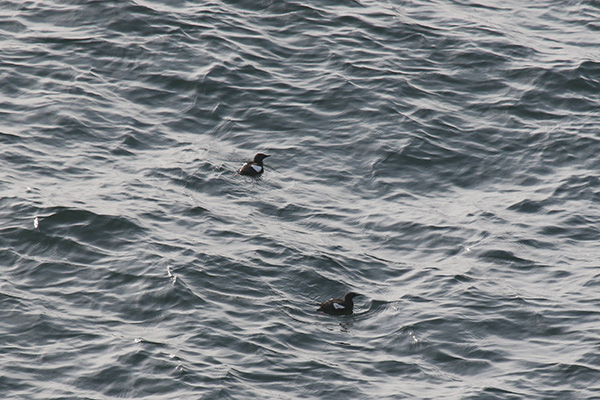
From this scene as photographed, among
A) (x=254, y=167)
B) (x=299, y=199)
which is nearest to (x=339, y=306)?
(x=299, y=199)

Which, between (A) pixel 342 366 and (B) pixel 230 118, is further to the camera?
(B) pixel 230 118

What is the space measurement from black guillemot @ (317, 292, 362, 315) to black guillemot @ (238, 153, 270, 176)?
13.5 feet

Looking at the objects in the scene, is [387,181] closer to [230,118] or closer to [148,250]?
[230,118]

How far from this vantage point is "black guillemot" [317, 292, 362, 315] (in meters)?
17.0

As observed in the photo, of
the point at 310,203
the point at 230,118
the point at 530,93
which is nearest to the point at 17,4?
the point at 230,118

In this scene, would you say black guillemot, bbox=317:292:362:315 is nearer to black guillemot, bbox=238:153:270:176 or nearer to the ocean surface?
the ocean surface

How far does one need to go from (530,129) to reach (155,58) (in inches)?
340

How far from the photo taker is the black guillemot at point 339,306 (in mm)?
16984

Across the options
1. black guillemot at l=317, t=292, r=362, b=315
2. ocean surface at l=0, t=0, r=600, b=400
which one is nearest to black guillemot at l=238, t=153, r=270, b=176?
ocean surface at l=0, t=0, r=600, b=400

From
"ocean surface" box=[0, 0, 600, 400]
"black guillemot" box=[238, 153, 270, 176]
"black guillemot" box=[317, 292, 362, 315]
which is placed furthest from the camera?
"black guillemot" box=[238, 153, 270, 176]

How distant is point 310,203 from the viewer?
2019cm

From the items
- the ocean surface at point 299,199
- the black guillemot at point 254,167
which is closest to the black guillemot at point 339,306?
the ocean surface at point 299,199

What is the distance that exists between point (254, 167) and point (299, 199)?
Result: 113cm

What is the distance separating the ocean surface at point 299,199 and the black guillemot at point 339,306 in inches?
7.5
